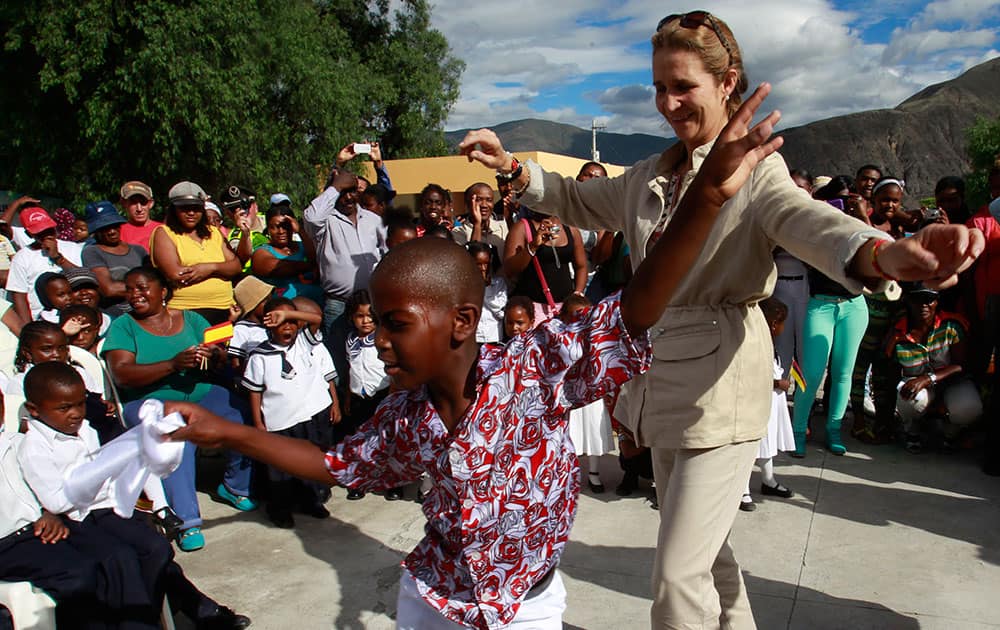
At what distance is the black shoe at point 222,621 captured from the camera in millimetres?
3348

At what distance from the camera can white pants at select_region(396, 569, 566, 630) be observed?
181 cm

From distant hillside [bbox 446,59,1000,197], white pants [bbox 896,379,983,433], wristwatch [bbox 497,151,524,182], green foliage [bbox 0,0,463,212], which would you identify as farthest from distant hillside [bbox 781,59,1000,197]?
wristwatch [bbox 497,151,524,182]

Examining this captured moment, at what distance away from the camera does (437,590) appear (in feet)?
5.97

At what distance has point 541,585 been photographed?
6.09 ft

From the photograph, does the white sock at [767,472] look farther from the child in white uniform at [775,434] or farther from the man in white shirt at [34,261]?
the man in white shirt at [34,261]

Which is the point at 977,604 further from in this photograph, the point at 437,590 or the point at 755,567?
the point at 437,590

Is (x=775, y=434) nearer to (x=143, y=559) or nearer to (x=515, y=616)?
(x=515, y=616)

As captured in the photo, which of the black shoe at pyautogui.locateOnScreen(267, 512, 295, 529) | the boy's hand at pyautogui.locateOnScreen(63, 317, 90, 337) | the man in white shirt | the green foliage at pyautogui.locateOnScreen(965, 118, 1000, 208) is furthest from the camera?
the green foliage at pyautogui.locateOnScreen(965, 118, 1000, 208)

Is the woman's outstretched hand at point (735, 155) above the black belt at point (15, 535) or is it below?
above

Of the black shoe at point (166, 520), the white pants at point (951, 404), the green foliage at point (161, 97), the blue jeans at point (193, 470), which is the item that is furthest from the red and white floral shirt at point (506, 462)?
the green foliage at point (161, 97)

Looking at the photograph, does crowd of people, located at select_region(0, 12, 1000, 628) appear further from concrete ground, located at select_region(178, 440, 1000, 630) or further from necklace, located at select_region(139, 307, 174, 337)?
concrete ground, located at select_region(178, 440, 1000, 630)

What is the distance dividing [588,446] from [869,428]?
2.55 m

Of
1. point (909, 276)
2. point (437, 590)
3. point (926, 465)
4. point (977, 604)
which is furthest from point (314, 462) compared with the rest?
point (926, 465)

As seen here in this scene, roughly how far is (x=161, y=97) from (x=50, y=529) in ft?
43.2
